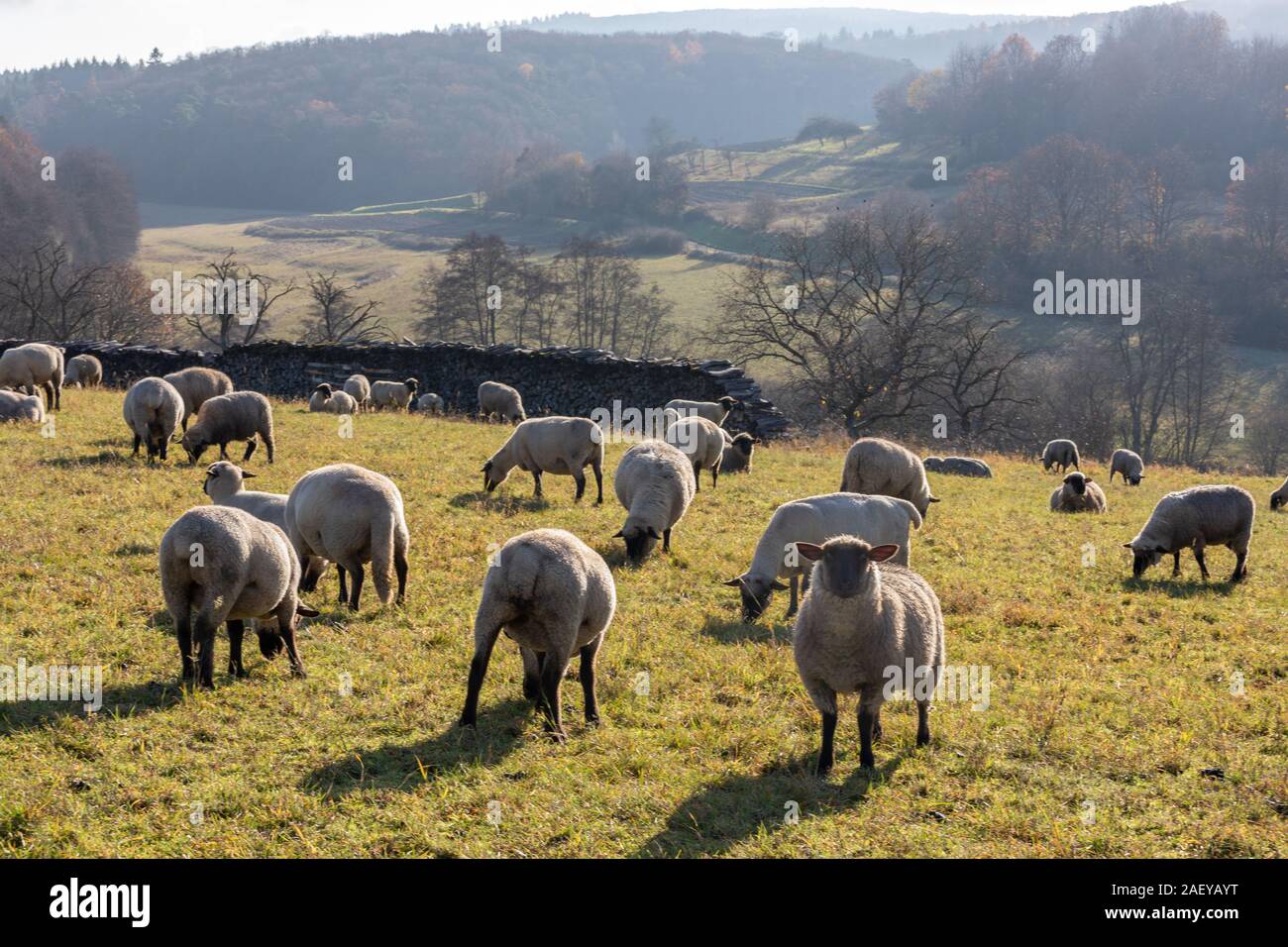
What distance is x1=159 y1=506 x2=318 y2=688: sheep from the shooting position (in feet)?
23.5

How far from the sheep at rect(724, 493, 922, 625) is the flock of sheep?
0.06 ft

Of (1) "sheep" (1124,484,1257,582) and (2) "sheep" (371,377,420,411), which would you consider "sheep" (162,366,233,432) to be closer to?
(2) "sheep" (371,377,420,411)

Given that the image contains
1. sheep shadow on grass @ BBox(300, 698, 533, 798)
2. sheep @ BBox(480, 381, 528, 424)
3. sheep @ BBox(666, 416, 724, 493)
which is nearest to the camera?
sheep shadow on grass @ BBox(300, 698, 533, 798)

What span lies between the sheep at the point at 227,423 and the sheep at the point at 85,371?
526 inches

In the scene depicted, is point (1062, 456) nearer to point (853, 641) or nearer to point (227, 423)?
point (227, 423)

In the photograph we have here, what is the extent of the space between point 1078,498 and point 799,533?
10.9m

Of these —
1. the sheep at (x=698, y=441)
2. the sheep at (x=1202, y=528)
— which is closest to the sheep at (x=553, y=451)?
the sheep at (x=698, y=441)

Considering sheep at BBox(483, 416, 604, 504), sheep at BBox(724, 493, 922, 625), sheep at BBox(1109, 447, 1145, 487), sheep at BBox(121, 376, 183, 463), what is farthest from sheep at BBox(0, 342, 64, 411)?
sheep at BBox(1109, 447, 1145, 487)

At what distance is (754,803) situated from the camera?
6.13m

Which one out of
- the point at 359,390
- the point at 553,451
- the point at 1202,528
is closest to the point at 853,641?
the point at 1202,528

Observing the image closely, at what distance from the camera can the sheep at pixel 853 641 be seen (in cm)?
656

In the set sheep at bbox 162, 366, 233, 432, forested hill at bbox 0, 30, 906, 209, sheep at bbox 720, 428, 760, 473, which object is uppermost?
forested hill at bbox 0, 30, 906, 209

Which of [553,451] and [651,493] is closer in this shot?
[651,493]
